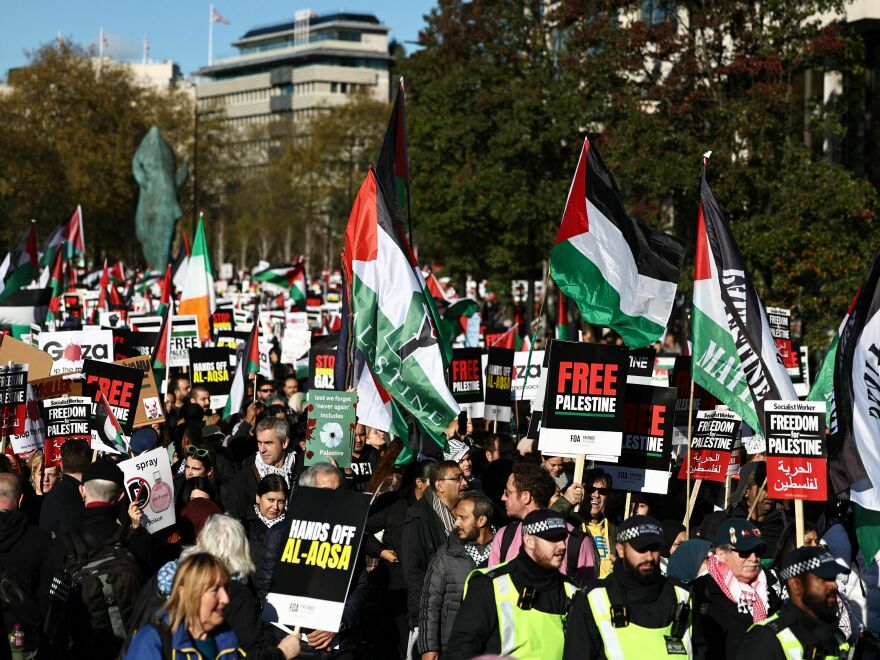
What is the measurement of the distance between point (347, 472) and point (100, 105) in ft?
233

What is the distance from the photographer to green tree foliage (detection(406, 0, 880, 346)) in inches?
935

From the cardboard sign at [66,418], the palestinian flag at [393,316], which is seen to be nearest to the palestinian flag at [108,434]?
the cardboard sign at [66,418]

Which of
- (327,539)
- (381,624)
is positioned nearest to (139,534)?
(327,539)

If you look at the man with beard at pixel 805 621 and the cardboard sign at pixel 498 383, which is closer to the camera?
the man with beard at pixel 805 621

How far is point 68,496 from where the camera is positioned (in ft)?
28.4

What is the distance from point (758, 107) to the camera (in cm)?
2506

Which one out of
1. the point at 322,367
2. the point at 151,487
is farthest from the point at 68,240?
the point at 151,487

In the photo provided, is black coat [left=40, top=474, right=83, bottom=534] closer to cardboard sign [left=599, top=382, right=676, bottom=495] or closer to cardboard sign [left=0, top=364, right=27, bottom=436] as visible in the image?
cardboard sign [left=0, top=364, right=27, bottom=436]

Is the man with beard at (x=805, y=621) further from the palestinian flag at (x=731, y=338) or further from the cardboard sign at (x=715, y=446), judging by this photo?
the cardboard sign at (x=715, y=446)

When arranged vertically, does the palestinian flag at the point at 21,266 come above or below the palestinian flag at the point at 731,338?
above

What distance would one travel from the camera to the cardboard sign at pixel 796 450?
820 centimetres

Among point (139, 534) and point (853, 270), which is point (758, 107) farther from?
point (139, 534)

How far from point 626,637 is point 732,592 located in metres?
1.39

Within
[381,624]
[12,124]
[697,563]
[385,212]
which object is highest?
[12,124]
